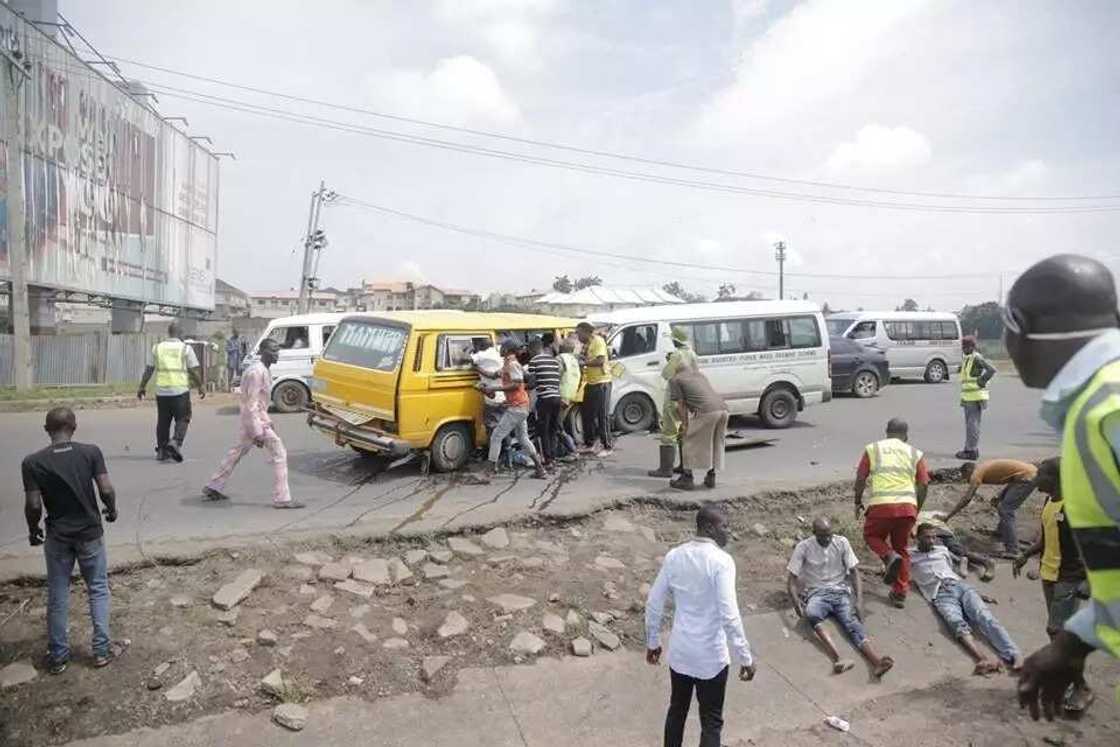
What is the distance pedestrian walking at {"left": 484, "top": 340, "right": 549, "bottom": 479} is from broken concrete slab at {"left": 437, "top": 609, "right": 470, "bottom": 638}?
310cm

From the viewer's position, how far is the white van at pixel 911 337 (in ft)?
64.8

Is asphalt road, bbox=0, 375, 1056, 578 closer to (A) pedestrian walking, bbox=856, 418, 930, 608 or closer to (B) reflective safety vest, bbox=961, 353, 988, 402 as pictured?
(B) reflective safety vest, bbox=961, 353, 988, 402

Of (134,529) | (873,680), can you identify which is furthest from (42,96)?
(873,680)

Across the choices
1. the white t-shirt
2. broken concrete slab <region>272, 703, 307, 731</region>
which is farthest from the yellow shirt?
broken concrete slab <region>272, 703, 307, 731</region>

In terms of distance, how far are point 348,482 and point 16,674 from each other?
3996 mm

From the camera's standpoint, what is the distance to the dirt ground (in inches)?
159

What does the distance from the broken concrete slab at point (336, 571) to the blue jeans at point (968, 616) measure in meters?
4.74

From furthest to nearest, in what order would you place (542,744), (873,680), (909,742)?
(873,680)
(909,742)
(542,744)

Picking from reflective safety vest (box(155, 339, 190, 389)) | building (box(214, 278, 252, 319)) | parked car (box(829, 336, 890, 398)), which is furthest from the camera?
building (box(214, 278, 252, 319))

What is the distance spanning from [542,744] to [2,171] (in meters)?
19.4

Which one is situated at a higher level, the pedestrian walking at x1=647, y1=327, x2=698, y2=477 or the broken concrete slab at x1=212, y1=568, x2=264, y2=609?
the pedestrian walking at x1=647, y1=327, x2=698, y2=477

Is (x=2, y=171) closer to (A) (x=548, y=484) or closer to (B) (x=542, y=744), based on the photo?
(A) (x=548, y=484)

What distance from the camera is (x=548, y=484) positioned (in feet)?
26.0

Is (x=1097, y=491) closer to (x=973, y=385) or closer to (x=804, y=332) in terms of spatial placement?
(x=973, y=385)
